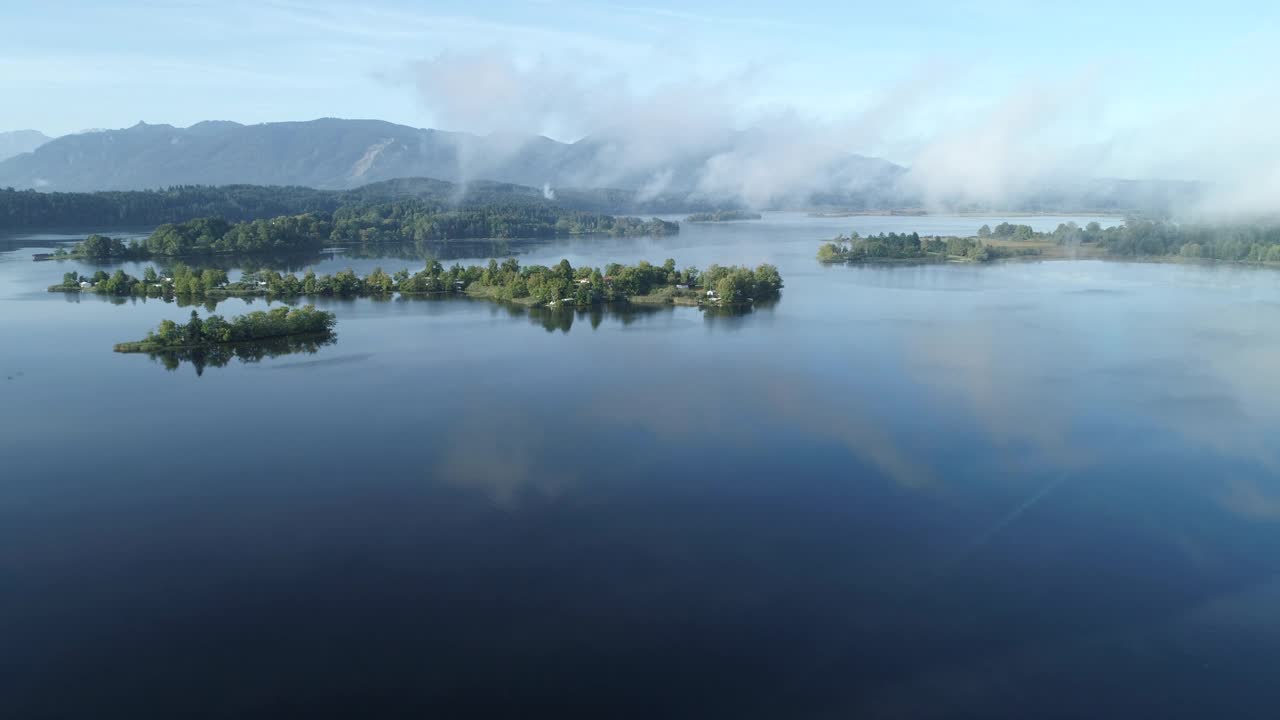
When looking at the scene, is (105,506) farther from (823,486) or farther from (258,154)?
(258,154)

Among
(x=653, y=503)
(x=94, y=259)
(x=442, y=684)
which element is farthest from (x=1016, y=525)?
(x=94, y=259)

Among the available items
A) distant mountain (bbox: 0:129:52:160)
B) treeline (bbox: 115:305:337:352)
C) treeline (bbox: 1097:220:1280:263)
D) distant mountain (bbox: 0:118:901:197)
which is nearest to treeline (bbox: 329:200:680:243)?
treeline (bbox: 1097:220:1280:263)

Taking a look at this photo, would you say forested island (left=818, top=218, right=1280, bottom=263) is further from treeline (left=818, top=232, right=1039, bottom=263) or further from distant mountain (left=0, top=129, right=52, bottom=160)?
distant mountain (left=0, top=129, right=52, bottom=160)

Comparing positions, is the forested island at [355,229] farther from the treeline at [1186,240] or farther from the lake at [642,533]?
the treeline at [1186,240]

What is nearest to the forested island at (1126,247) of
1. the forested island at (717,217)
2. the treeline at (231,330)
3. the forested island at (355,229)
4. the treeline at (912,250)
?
the treeline at (912,250)

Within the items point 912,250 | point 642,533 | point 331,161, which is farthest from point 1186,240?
point 331,161

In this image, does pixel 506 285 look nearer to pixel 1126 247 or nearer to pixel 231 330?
pixel 231 330

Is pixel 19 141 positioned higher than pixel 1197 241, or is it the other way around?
pixel 19 141
